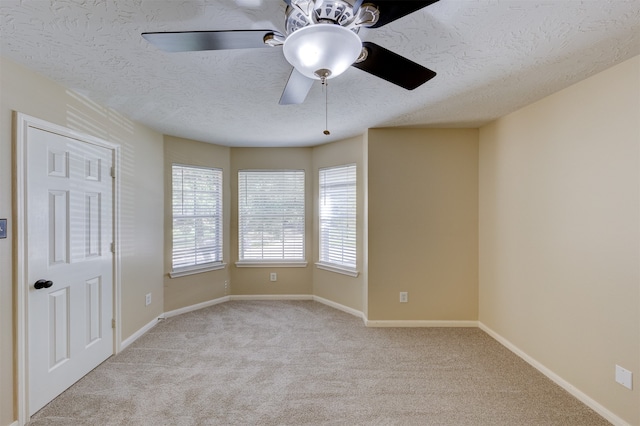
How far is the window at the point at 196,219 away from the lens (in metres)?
4.01

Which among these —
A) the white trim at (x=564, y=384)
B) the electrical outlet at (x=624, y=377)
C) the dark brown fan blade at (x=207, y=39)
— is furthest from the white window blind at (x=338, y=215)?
the dark brown fan blade at (x=207, y=39)

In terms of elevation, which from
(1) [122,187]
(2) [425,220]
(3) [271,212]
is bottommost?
(2) [425,220]

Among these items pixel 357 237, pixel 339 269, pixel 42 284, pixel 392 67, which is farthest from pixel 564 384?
pixel 42 284

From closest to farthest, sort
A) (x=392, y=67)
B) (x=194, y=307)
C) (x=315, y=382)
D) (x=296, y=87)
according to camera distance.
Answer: (x=392, y=67) < (x=296, y=87) < (x=315, y=382) < (x=194, y=307)

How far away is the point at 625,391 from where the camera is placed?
6.39 feet

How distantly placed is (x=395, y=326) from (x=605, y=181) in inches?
95.6

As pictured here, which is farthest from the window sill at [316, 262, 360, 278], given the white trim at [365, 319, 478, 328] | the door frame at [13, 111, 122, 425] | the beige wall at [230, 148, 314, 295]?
the door frame at [13, 111, 122, 425]

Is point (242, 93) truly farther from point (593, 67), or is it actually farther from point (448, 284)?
point (448, 284)

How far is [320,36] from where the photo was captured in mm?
1061

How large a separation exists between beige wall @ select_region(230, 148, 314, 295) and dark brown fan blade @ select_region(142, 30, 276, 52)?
3.24 metres

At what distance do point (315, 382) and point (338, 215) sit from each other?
89.0 inches

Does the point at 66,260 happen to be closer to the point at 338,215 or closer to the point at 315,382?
the point at 315,382

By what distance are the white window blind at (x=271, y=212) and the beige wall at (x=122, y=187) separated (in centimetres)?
117

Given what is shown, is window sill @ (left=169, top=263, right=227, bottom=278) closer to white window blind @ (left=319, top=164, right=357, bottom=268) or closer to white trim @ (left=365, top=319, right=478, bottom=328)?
white window blind @ (left=319, top=164, right=357, bottom=268)
